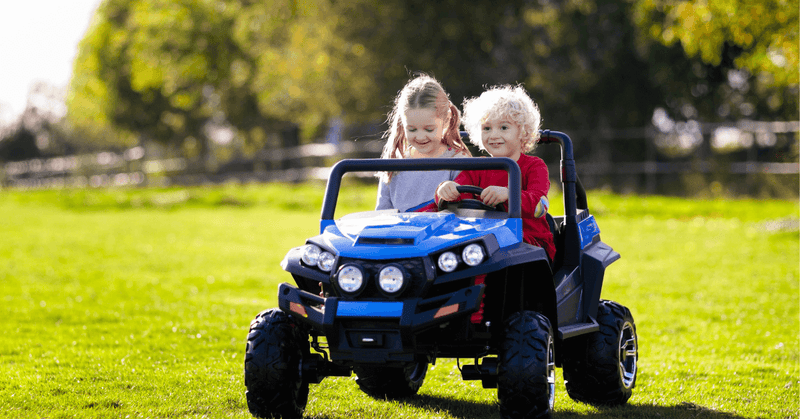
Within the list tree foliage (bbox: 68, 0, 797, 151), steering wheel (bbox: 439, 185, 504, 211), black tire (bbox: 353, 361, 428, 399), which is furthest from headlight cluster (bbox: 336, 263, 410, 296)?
tree foliage (bbox: 68, 0, 797, 151)

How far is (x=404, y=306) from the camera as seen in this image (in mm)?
3693

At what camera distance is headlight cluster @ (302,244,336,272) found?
3900 mm

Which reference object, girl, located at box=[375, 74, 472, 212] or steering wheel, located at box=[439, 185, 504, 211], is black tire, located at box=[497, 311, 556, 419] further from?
girl, located at box=[375, 74, 472, 212]

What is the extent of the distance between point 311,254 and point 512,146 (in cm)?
127

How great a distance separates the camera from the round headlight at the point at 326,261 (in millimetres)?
3895

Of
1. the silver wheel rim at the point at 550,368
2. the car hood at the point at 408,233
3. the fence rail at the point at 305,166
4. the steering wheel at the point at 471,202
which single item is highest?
the steering wheel at the point at 471,202

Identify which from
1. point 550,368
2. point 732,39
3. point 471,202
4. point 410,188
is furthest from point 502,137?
point 732,39

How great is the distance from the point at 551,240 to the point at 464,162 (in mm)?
779

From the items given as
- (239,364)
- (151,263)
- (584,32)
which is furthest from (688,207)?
(239,364)

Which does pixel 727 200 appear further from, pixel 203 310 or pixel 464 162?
pixel 464 162

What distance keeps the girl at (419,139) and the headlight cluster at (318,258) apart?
952 millimetres

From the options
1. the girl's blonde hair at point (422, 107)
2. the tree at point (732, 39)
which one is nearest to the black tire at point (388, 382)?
the girl's blonde hair at point (422, 107)

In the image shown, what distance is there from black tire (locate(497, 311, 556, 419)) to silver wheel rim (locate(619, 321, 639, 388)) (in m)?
1.23

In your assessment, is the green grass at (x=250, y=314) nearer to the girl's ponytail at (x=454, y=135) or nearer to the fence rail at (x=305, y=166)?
the girl's ponytail at (x=454, y=135)
